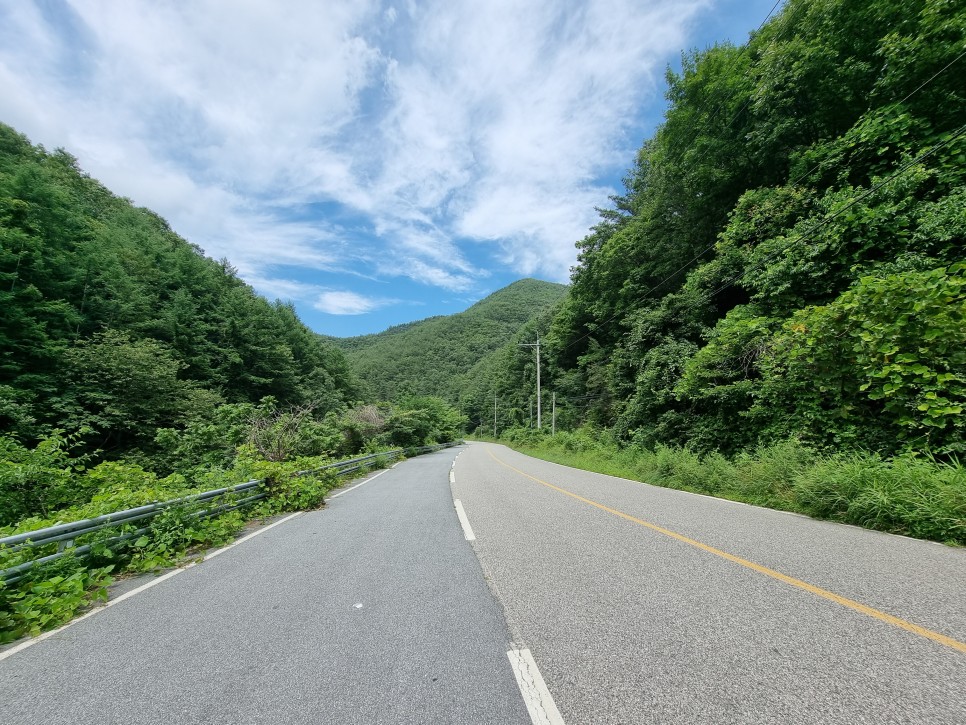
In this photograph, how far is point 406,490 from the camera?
11391 mm

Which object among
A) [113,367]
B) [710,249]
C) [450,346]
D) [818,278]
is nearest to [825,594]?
[818,278]

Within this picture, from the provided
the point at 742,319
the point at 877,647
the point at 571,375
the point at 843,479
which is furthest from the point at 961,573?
the point at 571,375

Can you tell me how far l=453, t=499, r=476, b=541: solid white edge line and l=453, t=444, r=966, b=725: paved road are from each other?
0.30 metres

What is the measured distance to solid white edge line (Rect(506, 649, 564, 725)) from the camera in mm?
2068

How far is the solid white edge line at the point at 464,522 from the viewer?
19.7 feet

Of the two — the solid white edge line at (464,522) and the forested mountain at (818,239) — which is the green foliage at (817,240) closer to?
the forested mountain at (818,239)

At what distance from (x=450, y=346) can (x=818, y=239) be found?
124414 mm

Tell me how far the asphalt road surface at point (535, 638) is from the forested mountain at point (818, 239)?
3.93m

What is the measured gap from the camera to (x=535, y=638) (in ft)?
9.57

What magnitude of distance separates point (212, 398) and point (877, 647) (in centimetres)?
2861

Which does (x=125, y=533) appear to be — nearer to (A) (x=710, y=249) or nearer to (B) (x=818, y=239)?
(B) (x=818, y=239)

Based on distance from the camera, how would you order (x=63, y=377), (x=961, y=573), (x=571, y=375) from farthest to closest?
1. (x=571, y=375)
2. (x=63, y=377)
3. (x=961, y=573)

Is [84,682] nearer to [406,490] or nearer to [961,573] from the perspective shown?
[961,573]

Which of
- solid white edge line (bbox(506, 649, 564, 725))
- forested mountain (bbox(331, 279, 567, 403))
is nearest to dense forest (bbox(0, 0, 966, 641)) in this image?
solid white edge line (bbox(506, 649, 564, 725))
